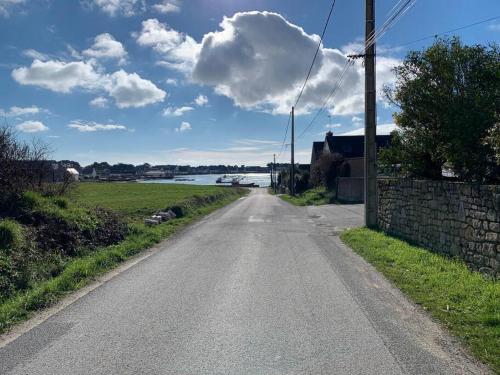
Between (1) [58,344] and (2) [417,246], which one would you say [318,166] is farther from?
(1) [58,344]

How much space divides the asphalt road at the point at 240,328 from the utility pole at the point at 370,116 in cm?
645

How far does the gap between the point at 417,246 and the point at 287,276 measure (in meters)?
4.39

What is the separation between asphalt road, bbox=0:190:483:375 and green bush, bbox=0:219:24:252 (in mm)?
2218

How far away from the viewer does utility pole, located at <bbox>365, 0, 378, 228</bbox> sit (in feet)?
49.5

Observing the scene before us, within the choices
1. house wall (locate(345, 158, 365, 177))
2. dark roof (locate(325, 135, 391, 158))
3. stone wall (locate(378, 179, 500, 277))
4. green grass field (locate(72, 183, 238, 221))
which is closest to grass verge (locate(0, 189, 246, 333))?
green grass field (locate(72, 183, 238, 221))

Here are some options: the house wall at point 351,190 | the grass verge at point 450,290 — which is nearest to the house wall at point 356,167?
the house wall at point 351,190

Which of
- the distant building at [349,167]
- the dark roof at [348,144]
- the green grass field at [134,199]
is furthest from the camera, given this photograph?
the dark roof at [348,144]

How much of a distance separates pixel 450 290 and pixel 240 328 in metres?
3.51

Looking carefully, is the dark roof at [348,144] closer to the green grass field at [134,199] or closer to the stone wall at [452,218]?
the green grass field at [134,199]

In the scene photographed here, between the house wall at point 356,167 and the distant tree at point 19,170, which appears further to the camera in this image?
the house wall at point 356,167

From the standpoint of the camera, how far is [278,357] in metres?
4.43

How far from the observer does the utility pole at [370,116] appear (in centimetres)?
1509

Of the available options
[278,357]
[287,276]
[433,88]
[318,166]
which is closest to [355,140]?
[318,166]

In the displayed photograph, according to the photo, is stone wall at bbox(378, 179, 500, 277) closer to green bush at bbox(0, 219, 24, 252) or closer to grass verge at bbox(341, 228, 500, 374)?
grass verge at bbox(341, 228, 500, 374)
